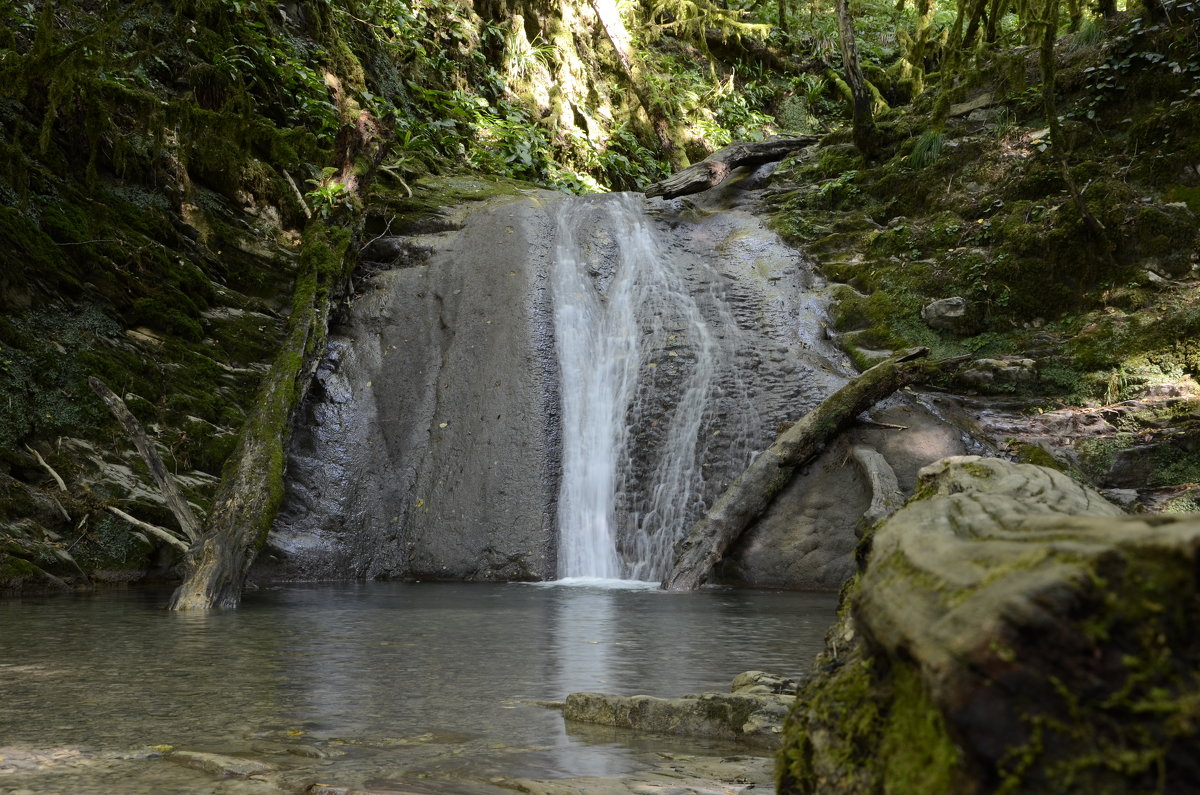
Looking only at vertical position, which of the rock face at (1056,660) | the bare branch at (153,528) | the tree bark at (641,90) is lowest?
the rock face at (1056,660)

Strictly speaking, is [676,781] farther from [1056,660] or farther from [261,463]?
[261,463]

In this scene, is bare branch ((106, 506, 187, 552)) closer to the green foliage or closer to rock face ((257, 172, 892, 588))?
rock face ((257, 172, 892, 588))

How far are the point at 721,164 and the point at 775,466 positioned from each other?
8446 mm

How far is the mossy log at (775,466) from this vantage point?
8.12 metres

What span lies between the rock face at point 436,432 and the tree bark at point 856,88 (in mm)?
5777

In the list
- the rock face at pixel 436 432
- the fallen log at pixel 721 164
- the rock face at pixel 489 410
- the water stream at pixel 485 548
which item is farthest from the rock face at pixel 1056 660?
the fallen log at pixel 721 164

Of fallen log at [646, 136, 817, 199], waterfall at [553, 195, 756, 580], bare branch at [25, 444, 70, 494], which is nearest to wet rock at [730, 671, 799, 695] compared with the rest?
waterfall at [553, 195, 756, 580]

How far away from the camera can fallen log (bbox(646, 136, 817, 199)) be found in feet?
49.2

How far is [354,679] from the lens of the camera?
12.2 feet

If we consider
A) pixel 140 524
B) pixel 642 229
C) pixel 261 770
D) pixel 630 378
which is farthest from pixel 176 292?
pixel 261 770

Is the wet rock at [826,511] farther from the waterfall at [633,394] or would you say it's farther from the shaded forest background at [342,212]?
the shaded forest background at [342,212]

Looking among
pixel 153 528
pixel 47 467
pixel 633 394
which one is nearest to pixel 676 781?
pixel 153 528

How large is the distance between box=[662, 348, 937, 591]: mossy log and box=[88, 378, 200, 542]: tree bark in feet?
13.4

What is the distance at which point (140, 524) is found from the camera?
7461mm
